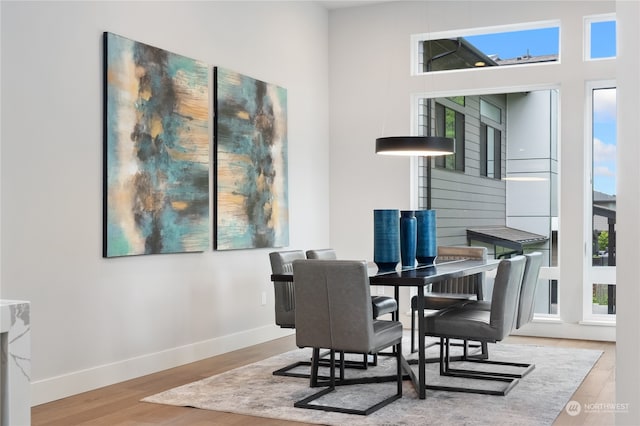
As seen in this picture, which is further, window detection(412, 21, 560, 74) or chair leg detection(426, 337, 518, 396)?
window detection(412, 21, 560, 74)

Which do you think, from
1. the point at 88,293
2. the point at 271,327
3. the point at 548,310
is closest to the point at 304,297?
the point at 88,293

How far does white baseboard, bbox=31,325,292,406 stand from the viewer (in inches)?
174

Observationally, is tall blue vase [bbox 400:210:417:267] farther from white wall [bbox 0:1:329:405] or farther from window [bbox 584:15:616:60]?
window [bbox 584:15:616:60]

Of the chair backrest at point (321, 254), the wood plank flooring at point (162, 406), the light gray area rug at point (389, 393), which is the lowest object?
the wood plank flooring at point (162, 406)

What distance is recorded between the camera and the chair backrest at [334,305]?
4137mm

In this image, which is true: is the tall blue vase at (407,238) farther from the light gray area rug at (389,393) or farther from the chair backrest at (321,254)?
the light gray area rug at (389,393)

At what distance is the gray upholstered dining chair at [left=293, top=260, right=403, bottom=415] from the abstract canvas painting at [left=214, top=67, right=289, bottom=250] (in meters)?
1.87

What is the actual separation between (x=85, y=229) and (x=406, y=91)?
159 inches

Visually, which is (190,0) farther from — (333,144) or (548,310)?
(548,310)

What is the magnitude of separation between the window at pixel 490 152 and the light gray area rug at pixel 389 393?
2.41m

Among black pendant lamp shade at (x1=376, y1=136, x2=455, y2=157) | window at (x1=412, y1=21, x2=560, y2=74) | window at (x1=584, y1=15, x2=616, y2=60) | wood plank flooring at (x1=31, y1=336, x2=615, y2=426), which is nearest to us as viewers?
wood plank flooring at (x1=31, y1=336, x2=615, y2=426)

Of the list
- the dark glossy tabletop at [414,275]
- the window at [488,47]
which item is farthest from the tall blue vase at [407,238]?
the window at [488,47]

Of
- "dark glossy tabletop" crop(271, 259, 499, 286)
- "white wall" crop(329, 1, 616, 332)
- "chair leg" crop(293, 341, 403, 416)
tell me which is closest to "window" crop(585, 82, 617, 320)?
"white wall" crop(329, 1, 616, 332)

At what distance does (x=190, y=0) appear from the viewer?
18.7 ft
